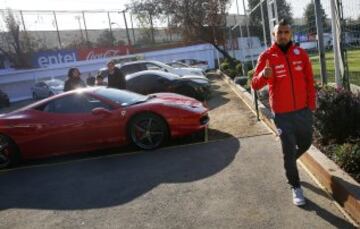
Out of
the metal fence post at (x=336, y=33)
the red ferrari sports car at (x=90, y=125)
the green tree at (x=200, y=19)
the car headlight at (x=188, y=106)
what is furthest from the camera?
the green tree at (x=200, y=19)

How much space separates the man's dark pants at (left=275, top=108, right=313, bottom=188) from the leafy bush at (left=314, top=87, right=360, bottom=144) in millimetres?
1368

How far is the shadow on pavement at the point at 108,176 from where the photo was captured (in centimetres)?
588

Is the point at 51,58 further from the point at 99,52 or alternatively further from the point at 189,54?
the point at 189,54

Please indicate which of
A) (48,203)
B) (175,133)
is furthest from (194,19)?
(48,203)

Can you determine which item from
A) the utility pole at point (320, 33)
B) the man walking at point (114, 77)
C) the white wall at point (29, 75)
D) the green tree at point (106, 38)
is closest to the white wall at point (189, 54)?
the white wall at point (29, 75)

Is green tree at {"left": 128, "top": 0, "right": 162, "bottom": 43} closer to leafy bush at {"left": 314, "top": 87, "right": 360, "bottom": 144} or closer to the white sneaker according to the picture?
leafy bush at {"left": 314, "top": 87, "right": 360, "bottom": 144}

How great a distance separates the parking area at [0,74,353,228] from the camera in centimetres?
460

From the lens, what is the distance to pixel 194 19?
1275 inches

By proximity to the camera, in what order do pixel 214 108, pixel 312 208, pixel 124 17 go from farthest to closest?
pixel 124 17 → pixel 214 108 → pixel 312 208

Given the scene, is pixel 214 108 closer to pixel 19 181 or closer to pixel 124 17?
pixel 19 181

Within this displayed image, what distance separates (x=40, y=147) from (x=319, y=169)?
5031 millimetres

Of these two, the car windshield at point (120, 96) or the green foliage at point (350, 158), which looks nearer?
the green foliage at point (350, 158)

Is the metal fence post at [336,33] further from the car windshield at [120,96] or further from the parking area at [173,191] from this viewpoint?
the car windshield at [120,96]

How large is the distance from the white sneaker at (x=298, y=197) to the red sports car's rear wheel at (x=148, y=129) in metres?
3.70
